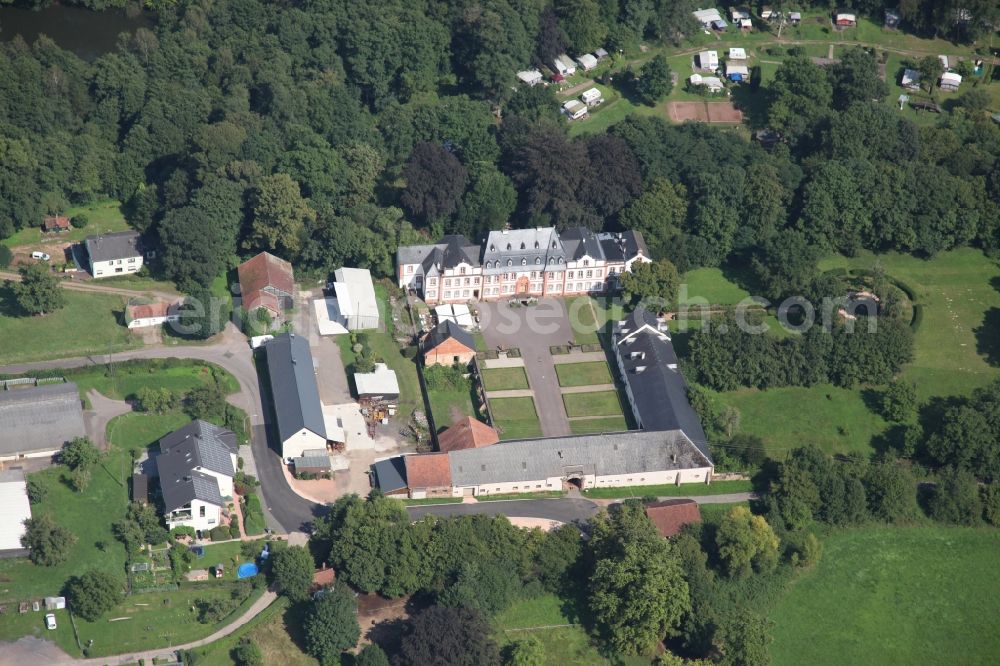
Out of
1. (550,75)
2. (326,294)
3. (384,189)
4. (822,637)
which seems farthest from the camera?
(550,75)

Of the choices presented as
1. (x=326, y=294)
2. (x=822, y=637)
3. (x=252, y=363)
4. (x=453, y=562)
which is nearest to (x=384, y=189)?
(x=326, y=294)

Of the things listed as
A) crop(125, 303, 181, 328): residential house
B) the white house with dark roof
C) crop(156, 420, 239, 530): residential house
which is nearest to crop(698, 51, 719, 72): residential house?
the white house with dark roof

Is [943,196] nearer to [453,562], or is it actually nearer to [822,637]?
[822,637]

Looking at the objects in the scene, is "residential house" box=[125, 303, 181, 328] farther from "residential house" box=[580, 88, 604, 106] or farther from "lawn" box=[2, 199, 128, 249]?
"residential house" box=[580, 88, 604, 106]

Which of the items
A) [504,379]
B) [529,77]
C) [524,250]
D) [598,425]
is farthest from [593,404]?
[529,77]

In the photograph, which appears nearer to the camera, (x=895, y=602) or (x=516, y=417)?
(x=895, y=602)

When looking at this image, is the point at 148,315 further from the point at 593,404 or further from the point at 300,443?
the point at 593,404
